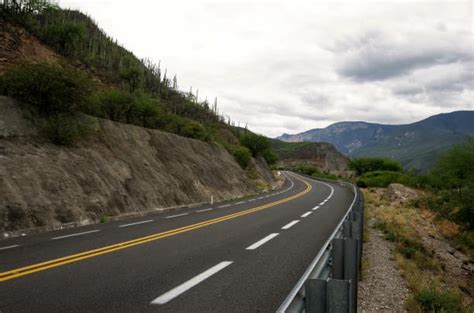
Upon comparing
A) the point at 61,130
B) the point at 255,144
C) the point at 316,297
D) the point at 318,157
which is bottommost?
the point at 316,297

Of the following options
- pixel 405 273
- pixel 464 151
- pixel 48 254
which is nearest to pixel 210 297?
pixel 48 254

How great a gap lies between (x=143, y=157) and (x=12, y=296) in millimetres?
16593

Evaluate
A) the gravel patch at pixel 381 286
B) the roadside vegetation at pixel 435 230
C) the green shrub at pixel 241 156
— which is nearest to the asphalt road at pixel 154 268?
the gravel patch at pixel 381 286

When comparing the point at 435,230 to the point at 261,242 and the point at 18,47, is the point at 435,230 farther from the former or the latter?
the point at 18,47

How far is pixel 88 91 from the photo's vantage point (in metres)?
17.1

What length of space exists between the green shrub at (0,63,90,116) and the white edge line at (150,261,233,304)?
1242cm

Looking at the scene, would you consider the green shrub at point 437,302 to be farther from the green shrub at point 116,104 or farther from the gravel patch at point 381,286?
the green shrub at point 116,104

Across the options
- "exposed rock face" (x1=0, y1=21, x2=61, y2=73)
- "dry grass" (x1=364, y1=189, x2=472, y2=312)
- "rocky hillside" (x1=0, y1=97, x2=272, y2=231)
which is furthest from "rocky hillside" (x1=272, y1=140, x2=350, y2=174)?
"dry grass" (x1=364, y1=189, x2=472, y2=312)

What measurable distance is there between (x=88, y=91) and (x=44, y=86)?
2212 millimetres

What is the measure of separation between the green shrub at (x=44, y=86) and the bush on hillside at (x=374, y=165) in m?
75.7

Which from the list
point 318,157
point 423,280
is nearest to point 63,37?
point 423,280

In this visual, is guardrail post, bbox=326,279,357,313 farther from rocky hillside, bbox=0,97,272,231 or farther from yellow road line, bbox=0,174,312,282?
rocky hillside, bbox=0,97,272,231

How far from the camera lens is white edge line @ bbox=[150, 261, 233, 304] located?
4926 mm

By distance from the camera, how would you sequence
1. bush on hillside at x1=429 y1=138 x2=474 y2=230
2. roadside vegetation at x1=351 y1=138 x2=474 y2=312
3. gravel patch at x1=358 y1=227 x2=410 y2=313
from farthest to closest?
bush on hillside at x1=429 y1=138 x2=474 y2=230 < roadside vegetation at x1=351 y1=138 x2=474 y2=312 < gravel patch at x1=358 y1=227 x2=410 y2=313
